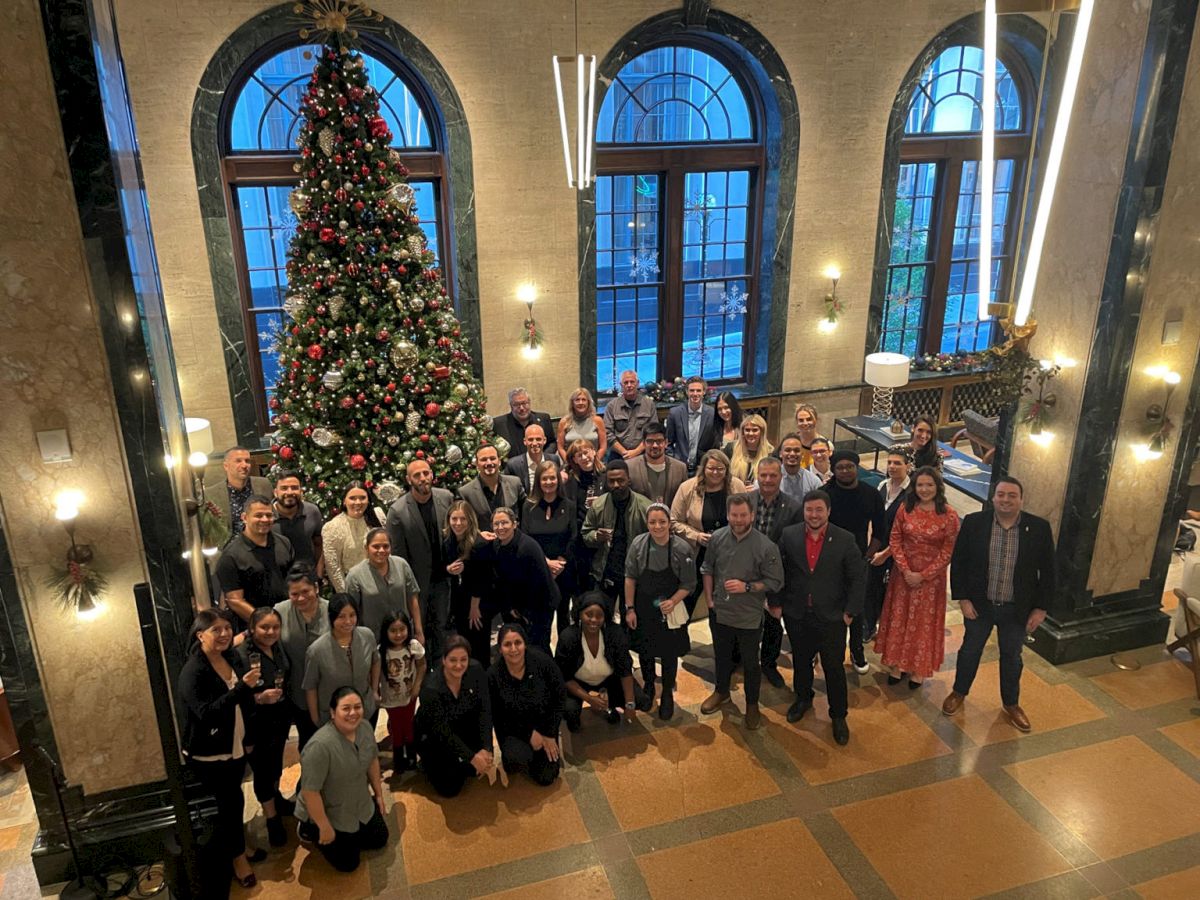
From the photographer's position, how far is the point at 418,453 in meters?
7.07

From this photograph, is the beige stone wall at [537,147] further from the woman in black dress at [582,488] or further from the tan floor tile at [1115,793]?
the tan floor tile at [1115,793]

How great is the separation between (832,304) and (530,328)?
11.6 ft

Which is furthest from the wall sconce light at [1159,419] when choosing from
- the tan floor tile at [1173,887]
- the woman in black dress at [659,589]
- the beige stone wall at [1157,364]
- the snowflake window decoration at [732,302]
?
the snowflake window decoration at [732,302]

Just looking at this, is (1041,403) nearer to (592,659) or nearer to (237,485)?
(592,659)

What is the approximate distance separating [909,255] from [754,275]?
7.06 ft

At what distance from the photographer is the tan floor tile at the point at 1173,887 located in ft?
15.0

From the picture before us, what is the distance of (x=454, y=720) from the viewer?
5098 millimetres

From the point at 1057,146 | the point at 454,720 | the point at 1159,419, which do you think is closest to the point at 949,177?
the point at 1159,419

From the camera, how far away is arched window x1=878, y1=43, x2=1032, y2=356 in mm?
10289

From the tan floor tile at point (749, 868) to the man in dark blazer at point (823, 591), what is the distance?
101cm

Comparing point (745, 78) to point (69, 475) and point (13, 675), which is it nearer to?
point (69, 475)

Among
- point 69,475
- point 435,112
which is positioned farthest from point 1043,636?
point 435,112

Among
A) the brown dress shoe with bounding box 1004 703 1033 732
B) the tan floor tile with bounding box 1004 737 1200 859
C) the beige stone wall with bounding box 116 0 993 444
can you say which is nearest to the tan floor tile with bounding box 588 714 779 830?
the tan floor tile with bounding box 1004 737 1200 859

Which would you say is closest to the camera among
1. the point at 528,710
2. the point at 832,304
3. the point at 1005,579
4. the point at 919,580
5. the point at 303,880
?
the point at 303,880
